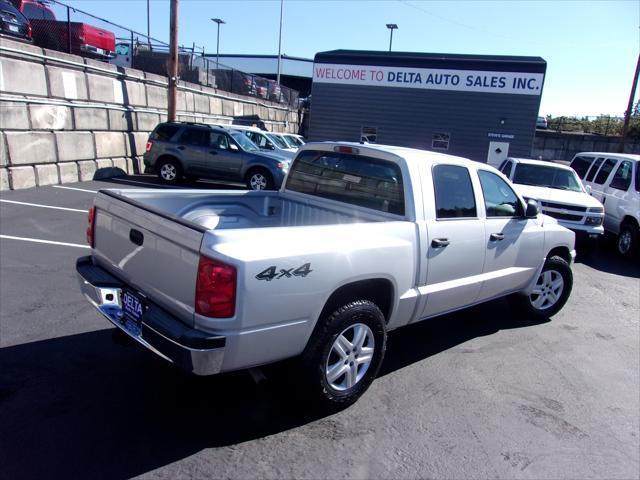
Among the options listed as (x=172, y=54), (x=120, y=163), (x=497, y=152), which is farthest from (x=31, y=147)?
(x=497, y=152)

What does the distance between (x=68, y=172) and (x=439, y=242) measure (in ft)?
34.7

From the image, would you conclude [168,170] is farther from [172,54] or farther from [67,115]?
[172,54]

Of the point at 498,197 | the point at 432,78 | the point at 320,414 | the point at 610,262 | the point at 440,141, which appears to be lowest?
the point at 610,262

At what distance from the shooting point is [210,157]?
1340cm

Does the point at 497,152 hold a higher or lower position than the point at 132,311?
higher

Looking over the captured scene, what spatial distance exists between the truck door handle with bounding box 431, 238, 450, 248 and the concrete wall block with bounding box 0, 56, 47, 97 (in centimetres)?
971

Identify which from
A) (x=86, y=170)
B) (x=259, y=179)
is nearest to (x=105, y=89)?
(x=86, y=170)

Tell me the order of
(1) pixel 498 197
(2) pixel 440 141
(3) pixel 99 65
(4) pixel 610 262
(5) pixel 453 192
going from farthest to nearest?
(2) pixel 440 141
(3) pixel 99 65
(4) pixel 610 262
(1) pixel 498 197
(5) pixel 453 192

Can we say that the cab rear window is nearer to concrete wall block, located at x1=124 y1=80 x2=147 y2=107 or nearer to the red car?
the red car

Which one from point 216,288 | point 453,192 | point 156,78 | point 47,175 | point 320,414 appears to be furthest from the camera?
point 156,78

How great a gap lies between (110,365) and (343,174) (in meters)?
2.48

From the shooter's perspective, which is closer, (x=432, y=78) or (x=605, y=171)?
(x=605, y=171)

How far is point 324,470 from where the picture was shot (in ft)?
9.39

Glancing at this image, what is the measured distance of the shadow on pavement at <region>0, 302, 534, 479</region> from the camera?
9.23 ft
